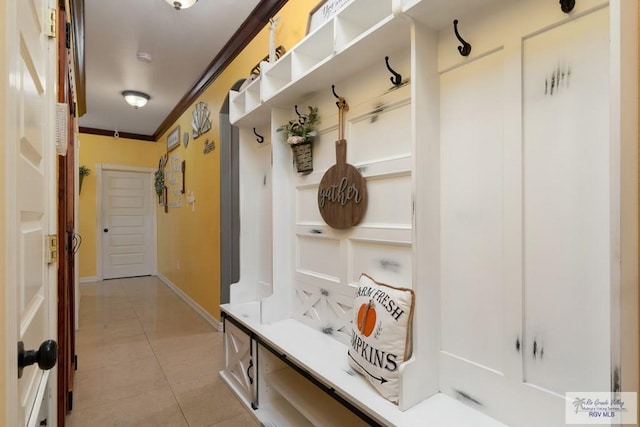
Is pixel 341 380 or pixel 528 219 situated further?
pixel 341 380

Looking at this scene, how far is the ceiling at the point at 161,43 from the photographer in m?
2.47

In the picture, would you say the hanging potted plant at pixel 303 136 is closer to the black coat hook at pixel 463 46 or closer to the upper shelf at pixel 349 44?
the upper shelf at pixel 349 44

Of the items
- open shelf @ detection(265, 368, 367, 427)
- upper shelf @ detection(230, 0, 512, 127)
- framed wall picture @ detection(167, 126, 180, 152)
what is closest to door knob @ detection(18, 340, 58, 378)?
open shelf @ detection(265, 368, 367, 427)

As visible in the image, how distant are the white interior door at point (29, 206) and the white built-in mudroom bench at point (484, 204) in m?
0.91

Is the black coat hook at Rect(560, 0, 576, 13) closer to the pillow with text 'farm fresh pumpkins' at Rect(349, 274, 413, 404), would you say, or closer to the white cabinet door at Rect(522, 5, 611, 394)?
the white cabinet door at Rect(522, 5, 611, 394)

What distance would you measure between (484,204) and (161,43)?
314 centimetres

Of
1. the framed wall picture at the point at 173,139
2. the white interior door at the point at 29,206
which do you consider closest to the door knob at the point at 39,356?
the white interior door at the point at 29,206

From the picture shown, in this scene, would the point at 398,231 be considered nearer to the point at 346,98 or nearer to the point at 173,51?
the point at 346,98

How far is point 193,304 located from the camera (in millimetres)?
4047

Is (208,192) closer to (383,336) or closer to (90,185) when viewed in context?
(383,336)

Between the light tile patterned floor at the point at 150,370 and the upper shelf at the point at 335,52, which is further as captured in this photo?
the light tile patterned floor at the point at 150,370

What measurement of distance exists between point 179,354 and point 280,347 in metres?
1.68

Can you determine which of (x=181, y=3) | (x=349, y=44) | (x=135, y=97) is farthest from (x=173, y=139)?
(x=349, y=44)

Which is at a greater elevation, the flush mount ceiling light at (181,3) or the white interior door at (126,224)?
the flush mount ceiling light at (181,3)
